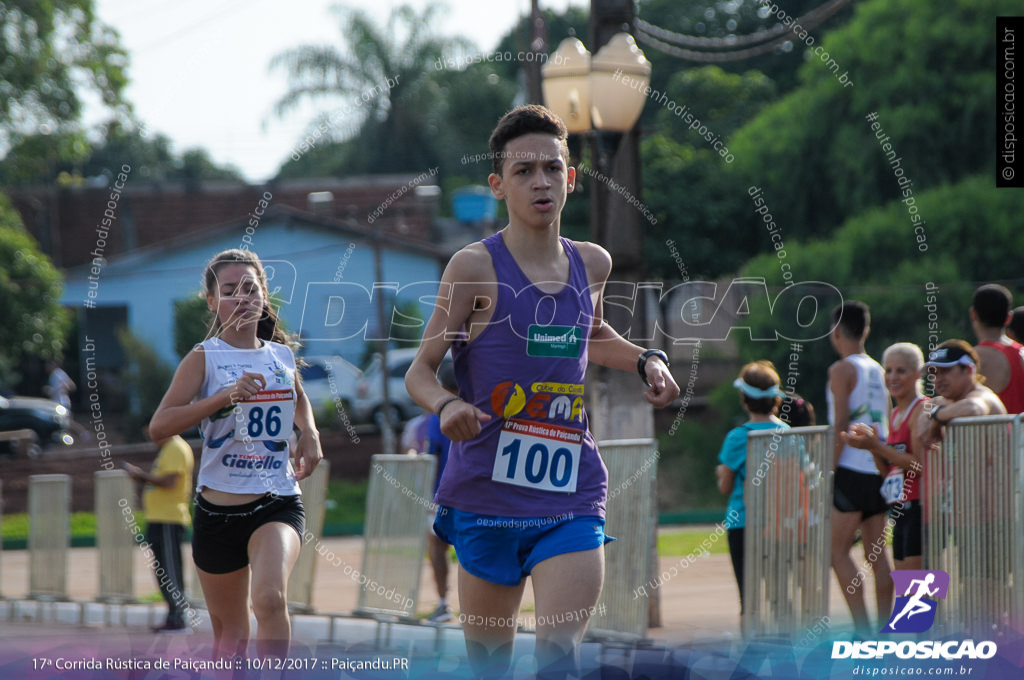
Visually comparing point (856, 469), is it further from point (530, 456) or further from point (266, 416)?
point (530, 456)

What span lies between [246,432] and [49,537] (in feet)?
22.1

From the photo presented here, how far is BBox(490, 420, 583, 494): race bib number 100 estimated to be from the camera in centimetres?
352

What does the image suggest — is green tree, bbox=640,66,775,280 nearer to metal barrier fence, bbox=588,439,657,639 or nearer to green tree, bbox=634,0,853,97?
green tree, bbox=634,0,853,97

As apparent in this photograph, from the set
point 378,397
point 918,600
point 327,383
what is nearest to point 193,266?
point 327,383

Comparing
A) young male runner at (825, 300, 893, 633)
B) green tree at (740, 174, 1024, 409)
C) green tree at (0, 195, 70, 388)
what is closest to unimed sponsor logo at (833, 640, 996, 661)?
young male runner at (825, 300, 893, 633)

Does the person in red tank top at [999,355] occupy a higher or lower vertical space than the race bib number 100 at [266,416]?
higher

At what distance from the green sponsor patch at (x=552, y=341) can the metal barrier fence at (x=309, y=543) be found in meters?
5.02

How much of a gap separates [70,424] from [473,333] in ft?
77.7

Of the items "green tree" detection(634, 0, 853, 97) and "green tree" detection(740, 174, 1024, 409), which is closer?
"green tree" detection(740, 174, 1024, 409)

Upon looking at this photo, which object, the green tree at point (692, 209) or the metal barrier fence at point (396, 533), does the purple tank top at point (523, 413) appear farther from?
the green tree at point (692, 209)

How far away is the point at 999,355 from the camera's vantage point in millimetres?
6398

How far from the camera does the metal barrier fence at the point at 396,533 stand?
8227 mm

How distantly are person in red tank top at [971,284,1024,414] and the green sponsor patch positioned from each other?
11.7 ft

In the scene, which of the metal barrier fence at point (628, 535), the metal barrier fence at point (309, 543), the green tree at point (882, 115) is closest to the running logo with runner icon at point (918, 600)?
the metal barrier fence at point (628, 535)
